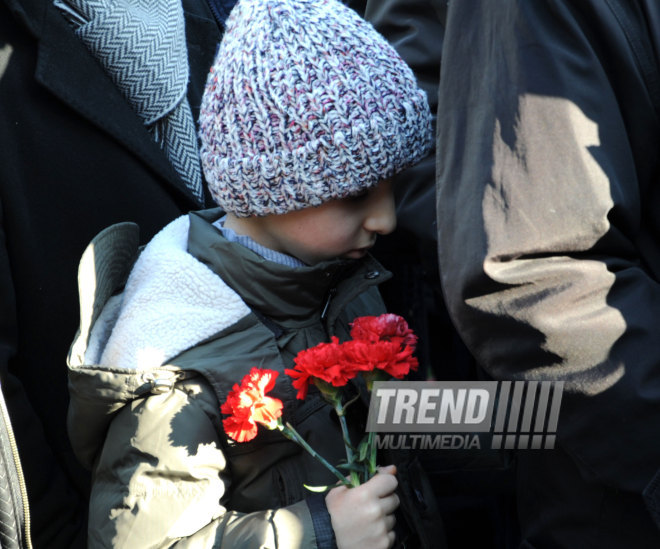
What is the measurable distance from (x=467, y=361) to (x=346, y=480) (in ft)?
2.87

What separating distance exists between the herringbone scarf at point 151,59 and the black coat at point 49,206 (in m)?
0.06

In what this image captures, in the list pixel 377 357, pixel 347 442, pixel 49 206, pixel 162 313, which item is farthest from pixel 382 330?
pixel 49 206

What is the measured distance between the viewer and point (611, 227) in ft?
3.37

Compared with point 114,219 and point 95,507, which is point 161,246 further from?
point 95,507

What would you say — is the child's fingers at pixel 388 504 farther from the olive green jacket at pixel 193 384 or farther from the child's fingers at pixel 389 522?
the olive green jacket at pixel 193 384

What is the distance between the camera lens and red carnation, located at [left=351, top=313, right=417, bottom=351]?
1371mm

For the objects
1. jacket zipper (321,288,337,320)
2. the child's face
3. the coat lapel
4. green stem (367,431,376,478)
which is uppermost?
the coat lapel

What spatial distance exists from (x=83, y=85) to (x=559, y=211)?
1.40m

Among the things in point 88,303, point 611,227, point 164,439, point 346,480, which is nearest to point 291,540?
point 346,480

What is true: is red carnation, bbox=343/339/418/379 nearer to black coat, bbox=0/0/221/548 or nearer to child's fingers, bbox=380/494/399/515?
child's fingers, bbox=380/494/399/515

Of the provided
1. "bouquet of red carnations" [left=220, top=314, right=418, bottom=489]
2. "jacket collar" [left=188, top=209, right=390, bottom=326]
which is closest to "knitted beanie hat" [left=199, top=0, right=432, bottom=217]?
"jacket collar" [left=188, top=209, right=390, bottom=326]

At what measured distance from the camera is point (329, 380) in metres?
1.26

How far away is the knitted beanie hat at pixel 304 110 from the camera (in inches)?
56.5

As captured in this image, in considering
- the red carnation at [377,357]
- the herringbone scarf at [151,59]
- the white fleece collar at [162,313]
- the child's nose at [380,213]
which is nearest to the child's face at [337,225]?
the child's nose at [380,213]
